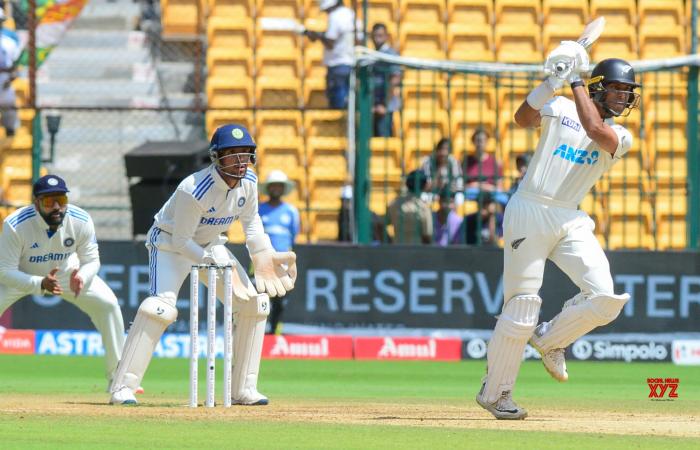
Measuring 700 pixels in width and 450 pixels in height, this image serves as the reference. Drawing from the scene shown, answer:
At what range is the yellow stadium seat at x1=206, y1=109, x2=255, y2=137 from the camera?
48.3ft

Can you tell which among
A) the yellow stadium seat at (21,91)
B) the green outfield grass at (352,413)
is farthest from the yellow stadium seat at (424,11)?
the green outfield grass at (352,413)

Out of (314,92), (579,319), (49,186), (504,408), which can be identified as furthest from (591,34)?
(314,92)

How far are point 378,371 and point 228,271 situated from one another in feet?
14.0

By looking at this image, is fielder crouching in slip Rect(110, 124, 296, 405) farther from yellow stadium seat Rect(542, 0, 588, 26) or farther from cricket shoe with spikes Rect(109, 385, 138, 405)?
yellow stadium seat Rect(542, 0, 588, 26)

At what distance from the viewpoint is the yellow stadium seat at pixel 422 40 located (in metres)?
15.7

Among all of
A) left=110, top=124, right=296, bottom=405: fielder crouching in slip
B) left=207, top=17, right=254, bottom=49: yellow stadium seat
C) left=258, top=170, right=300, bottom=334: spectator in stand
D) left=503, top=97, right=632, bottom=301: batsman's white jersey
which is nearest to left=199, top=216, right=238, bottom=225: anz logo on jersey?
left=110, top=124, right=296, bottom=405: fielder crouching in slip

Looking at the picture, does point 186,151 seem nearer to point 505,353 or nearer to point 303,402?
point 303,402

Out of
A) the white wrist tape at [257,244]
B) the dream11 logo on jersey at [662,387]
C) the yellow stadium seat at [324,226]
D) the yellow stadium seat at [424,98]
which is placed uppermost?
the yellow stadium seat at [424,98]

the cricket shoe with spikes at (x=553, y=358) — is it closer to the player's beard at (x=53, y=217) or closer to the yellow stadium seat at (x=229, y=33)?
the player's beard at (x=53, y=217)

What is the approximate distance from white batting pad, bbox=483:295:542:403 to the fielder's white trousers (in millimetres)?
65

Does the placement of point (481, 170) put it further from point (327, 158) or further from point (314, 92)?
point (314, 92)

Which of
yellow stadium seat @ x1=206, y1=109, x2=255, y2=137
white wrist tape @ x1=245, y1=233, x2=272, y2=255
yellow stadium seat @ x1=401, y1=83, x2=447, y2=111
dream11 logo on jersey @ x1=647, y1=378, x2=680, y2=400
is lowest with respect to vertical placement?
dream11 logo on jersey @ x1=647, y1=378, x2=680, y2=400

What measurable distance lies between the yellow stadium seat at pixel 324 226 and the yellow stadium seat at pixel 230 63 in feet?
7.30

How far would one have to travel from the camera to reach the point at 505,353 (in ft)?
23.8
